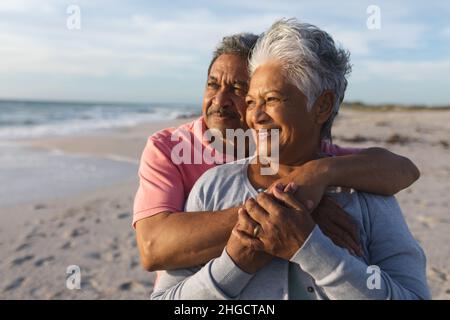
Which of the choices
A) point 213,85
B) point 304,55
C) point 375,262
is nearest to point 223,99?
point 213,85

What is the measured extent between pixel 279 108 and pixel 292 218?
18.4 inches

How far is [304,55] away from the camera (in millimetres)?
1823

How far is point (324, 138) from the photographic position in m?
2.15

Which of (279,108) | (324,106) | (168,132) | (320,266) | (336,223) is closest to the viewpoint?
(320,266)

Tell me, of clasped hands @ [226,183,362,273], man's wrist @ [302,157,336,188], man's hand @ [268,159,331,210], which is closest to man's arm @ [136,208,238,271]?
clasped hands @ [226,183,362,273]

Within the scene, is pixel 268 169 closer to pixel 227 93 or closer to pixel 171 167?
pixel 171 167

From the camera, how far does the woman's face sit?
1.85 metres

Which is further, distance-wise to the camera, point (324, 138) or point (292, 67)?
point (324, 138)

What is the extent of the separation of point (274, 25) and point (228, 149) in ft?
2.49

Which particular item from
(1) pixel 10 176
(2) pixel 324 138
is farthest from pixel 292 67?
(1) pixel 10 176

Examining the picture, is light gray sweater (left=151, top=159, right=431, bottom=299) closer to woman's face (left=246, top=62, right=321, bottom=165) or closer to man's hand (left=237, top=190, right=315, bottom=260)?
man's hand (left=237, top=190, right=315, bottom=260)

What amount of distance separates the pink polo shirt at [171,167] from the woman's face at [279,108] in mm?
370

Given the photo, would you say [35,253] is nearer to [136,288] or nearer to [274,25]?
[136,288]
